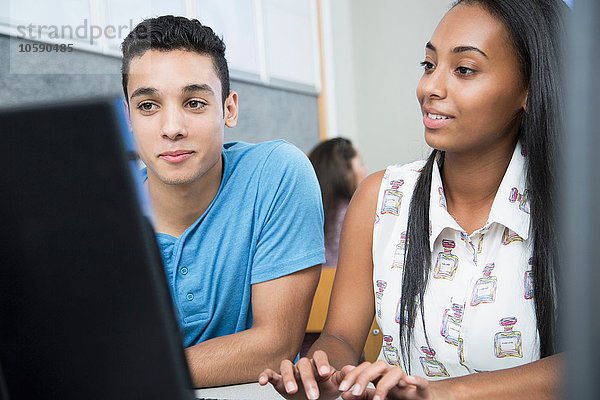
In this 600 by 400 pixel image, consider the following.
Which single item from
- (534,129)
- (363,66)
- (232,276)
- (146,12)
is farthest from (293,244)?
(363,66)

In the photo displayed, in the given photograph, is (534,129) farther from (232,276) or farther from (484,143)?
(232,276)

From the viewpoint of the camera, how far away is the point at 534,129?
4.00ft

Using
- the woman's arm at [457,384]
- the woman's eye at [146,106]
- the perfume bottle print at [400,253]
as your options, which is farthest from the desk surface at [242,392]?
the woman's eye at [146,106]

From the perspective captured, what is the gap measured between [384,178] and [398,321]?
281mm

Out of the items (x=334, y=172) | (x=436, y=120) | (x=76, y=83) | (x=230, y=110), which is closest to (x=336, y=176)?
(x=334, y=172)

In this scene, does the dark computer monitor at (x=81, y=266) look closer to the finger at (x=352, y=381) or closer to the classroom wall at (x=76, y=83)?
the finger at (x=352, y=381)

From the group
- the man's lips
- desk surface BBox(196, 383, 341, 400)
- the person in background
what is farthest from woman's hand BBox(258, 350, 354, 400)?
the person in background

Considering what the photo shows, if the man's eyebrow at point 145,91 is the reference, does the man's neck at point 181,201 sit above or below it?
below

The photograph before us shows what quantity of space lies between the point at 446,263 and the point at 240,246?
40cm

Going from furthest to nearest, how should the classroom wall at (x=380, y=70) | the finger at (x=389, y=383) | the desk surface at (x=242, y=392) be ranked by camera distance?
the classroom wall at (x=380, y=70)
the desk surface at (x=242, y=392)
the finger at (x=389, y=383)

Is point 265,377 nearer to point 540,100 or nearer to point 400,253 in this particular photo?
point 400,253

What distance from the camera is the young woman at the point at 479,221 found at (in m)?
1.19

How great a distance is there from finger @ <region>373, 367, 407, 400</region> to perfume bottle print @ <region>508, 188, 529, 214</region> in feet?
1.59

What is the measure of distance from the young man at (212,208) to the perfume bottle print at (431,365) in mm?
248
